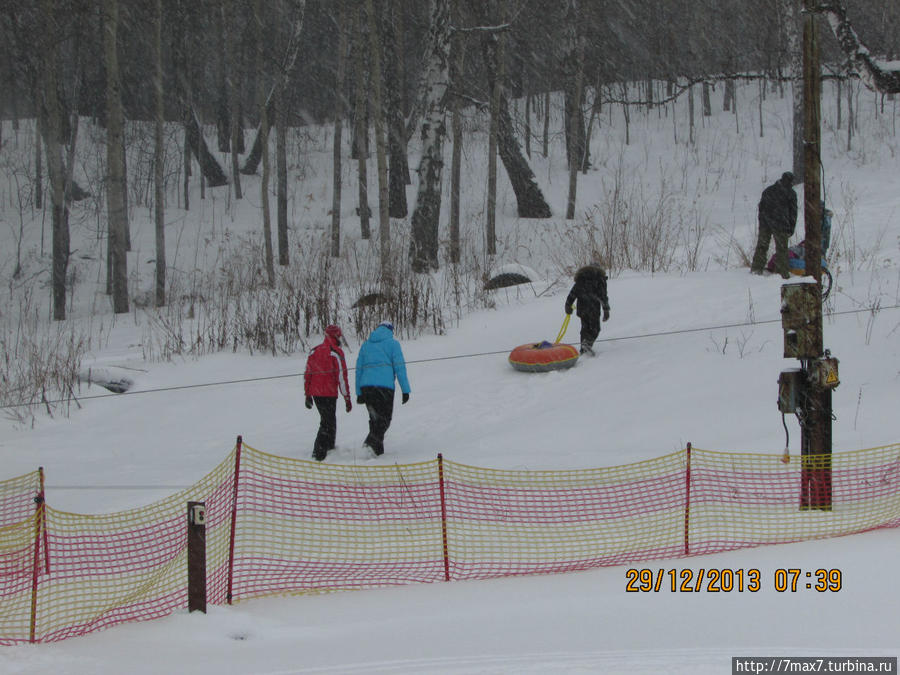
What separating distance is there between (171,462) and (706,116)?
30542 millimetres

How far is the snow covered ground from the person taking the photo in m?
4.74

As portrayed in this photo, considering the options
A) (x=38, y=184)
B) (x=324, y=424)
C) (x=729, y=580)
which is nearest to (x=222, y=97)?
(x=38, y=184)

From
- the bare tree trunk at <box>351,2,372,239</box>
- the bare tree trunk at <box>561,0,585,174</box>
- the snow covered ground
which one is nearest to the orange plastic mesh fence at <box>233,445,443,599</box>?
the snow covered ground

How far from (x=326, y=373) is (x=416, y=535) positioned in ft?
10.4

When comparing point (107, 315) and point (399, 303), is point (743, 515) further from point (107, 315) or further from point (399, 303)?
point (107, 315)

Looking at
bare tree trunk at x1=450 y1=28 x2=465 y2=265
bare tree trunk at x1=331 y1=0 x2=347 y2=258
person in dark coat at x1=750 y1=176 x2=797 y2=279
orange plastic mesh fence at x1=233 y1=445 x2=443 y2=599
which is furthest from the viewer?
bare tree trunk at x1=331 y1=0 x2=347 y2=258

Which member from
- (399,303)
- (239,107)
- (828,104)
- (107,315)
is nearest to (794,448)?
(399,303)

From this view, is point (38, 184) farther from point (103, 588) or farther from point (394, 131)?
point (103, 588)

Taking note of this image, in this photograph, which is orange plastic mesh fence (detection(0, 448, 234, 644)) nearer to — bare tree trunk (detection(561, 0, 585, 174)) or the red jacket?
the red jacket

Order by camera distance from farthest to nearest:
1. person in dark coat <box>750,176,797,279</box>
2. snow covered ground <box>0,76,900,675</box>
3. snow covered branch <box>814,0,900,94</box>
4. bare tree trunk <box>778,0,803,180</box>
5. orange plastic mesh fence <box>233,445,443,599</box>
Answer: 1. bare tree trunk <box>778,0,803,180</box>
2. person in dark coat <box>750,176,797,279</box>
3. snow covered branch <box>814,0,900,94</box>
4. orange plastic mesh fence <box>233,445,443,599</box>
5. snow covered ground <box>0,76,900,675</box>

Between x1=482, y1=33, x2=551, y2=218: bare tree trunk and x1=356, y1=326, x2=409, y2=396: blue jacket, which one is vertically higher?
x1=482, y1=33, x2=551, y2=218: bare tree trunk

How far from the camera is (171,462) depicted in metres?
10.6

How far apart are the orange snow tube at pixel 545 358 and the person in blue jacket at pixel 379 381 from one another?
277 centimetres

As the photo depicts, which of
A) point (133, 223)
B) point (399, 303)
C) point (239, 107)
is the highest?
point (239, 107)
